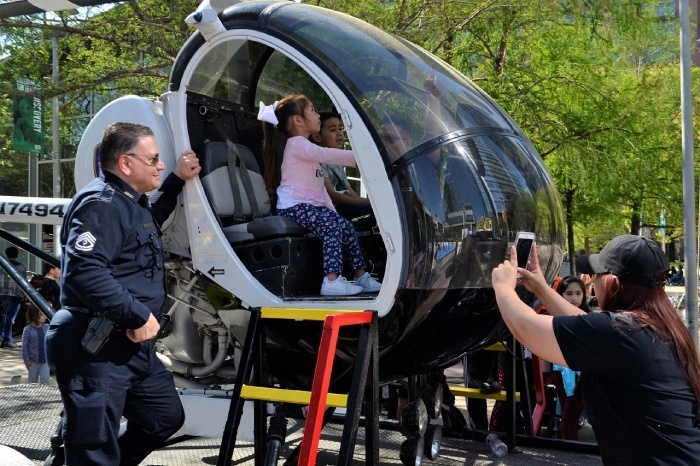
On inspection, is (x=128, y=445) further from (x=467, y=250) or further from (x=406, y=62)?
(x=406, y=62)

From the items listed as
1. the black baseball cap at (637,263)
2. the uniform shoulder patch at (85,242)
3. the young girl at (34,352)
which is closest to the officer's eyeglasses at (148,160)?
the uniform shoulder patch at (85,242)

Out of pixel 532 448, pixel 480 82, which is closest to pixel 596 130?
pixel 480 82

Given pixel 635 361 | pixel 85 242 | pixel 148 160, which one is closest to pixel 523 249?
pixel 635 361

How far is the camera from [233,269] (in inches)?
163

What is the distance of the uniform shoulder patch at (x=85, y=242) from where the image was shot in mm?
3295

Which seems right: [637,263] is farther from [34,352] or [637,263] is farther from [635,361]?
[34,352]

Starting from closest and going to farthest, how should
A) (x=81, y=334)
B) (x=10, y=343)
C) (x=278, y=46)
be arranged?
(x=81, y=334) < (x=278, y=46) < (x=10, y=343)

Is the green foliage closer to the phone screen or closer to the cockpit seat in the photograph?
the cockpit seat

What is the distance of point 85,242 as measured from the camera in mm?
3307

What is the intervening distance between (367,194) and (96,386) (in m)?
1.51

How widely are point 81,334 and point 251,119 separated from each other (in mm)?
2198

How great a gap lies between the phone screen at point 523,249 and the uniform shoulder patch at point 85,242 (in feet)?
6.42

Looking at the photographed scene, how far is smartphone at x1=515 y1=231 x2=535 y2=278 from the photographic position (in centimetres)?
396

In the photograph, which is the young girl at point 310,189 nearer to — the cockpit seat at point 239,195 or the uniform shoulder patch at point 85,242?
the cockpit seat at point 239,195
